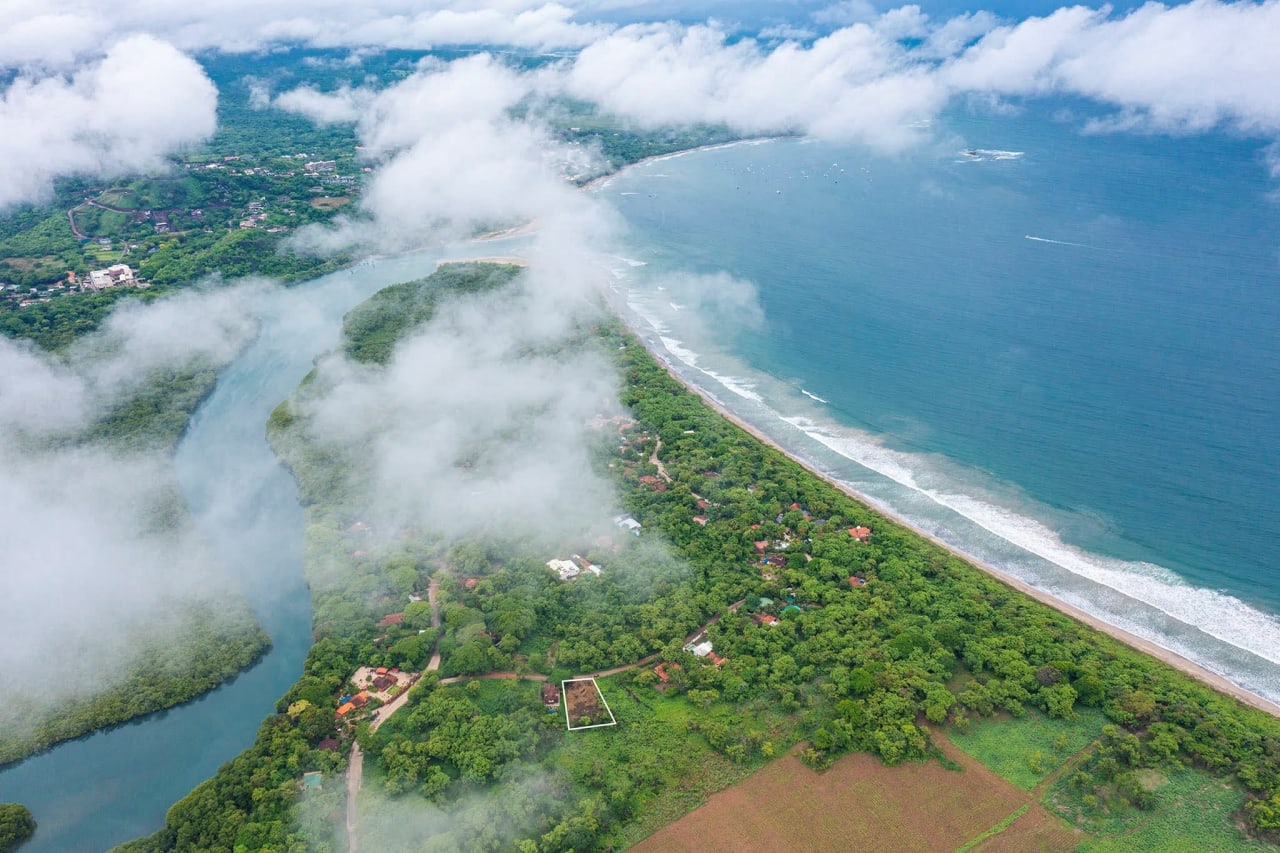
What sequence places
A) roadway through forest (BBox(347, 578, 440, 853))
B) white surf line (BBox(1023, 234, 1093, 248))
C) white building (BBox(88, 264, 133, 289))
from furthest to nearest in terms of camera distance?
white surf line (BBox(1023, 234, 1093, 248)), white building (BBox(88, 264, 133, 289)), roadway through forest (BBox(347, 578, 440, 853))

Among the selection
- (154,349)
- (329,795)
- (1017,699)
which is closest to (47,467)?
(154,349)

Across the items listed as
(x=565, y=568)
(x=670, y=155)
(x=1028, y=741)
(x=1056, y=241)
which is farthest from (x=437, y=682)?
(x=670, y=155)

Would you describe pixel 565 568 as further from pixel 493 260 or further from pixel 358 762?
pixel 493 260

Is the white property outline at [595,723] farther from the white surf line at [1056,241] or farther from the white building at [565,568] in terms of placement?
the white surf line at [1056,241]

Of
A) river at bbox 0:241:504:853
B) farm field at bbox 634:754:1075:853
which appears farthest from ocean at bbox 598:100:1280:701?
river at bbox 0:241:504:853

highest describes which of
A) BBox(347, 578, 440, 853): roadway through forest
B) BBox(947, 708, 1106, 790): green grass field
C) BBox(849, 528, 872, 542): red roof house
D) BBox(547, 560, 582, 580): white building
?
BBox(849, 528, 872, 542): red roof house

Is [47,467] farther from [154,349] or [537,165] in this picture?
[537,165]

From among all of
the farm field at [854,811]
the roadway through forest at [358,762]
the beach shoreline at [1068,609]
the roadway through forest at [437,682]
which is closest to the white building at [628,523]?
the roadway through forest at [437,682]

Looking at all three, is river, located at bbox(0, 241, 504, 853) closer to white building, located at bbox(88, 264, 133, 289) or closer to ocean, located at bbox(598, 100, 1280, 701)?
white building, located at bbox(88, 264, 133, 289)
